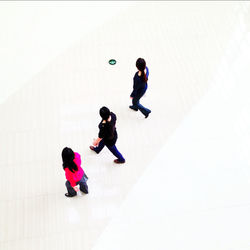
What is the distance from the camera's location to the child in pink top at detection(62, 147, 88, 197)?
11.9 feet

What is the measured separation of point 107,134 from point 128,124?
101 centimetres

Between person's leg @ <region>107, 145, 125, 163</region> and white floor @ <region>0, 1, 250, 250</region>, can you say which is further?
person's leg @ <region>107, 145, 125, 163</region>

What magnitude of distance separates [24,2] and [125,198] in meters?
4.30

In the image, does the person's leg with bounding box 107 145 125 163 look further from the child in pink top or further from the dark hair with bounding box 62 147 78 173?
the dark hair with bounding box 62 147 78 173

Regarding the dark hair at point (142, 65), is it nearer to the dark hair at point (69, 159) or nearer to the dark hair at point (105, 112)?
the dark hair at point (105, 112)

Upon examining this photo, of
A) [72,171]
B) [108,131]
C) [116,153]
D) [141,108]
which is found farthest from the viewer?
[141,108]

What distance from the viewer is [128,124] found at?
5230 millimetres

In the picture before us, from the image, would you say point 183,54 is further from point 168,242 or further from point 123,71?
point 168,242

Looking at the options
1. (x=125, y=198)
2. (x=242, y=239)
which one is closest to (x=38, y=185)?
(x=125, y=198)

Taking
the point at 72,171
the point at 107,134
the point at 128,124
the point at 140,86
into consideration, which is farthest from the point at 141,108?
the point at 72,171

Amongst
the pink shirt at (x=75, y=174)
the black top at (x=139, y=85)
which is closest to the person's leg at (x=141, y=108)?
the black top at (x=139, y=85)

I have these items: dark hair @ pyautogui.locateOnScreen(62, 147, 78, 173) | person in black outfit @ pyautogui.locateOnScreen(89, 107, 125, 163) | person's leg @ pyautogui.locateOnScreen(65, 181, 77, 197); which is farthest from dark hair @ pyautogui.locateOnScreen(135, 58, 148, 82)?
person's leg @ pyautogui.locateOnScreen(65, 181, 77, 197)

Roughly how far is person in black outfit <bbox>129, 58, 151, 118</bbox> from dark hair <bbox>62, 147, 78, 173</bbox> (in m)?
1.52

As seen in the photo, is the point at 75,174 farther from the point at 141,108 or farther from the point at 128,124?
the point at 141,108
